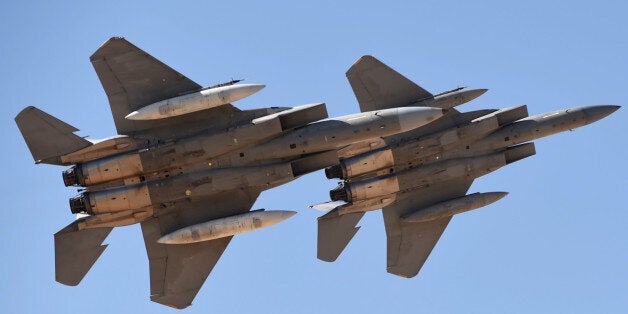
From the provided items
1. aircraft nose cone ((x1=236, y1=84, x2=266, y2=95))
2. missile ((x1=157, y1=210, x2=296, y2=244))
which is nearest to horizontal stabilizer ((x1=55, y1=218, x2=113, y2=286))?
missile ((x1=157, y1=210, x2=296, y2=244))

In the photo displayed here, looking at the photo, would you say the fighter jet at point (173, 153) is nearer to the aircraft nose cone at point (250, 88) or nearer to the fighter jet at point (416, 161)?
the aircraft nose cone at point (250, 88)

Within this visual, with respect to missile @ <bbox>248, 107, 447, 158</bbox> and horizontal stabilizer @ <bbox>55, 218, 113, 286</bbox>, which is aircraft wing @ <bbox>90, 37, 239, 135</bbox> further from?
horizontal stabilizer @ <bbox>55, 218, 113, 286</bbox>

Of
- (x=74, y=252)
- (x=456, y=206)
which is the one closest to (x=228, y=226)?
(x=74, y=252)

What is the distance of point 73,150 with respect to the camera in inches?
1427

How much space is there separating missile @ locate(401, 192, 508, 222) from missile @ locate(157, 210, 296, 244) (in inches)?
183

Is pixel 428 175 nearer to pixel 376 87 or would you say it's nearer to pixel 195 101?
pixel 376 87

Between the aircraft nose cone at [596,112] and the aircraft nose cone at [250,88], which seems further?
the aircraft nose cone at [596,112]

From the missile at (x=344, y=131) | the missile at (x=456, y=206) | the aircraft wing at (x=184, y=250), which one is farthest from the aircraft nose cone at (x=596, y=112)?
the aircraft wing at (x=184, y=250)

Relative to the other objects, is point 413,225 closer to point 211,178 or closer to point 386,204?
point 386,204

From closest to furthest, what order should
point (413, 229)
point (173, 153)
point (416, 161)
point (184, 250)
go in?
point (173, 153) → point (184, 250) → point (416, 161) → point (413, 229)

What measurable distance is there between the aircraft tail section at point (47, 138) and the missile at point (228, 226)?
3854mm

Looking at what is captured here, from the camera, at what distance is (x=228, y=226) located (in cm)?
3672

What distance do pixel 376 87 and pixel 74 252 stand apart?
10.6 metres

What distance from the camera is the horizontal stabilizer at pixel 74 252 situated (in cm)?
3703
